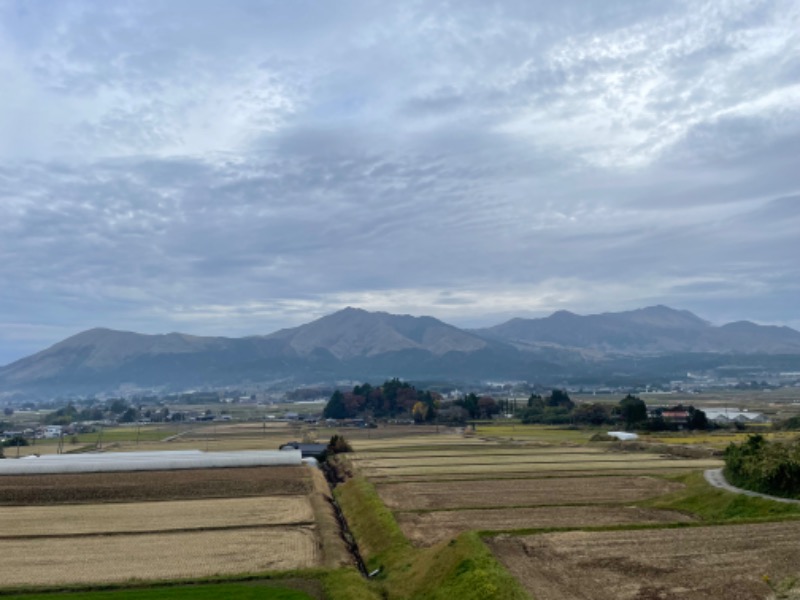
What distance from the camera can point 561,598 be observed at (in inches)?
619

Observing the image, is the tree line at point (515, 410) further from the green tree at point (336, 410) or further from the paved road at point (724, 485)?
the paved road at point (724, 485)

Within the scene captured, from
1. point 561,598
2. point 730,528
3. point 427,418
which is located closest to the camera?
point 561,598

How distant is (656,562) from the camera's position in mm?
18359

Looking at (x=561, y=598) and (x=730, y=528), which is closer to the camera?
(x=561, y=598)

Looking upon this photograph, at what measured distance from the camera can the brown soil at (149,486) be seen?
34.6m

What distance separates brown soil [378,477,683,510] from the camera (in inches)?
1192

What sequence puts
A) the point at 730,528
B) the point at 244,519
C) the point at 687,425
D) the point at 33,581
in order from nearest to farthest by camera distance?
the point at 33,581
the point at 730,528
the point at 244,519
the point at 687,425

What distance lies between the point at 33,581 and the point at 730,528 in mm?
20873

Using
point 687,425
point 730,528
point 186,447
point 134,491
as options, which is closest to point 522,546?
point 730,528

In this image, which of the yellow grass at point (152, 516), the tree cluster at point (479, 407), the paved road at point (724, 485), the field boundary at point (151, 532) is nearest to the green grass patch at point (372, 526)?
the yellow grass at point (152, 516)

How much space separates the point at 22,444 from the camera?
73.9 m

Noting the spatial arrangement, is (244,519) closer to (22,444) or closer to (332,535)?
(332,535)

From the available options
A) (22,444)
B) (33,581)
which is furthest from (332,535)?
(22,444)

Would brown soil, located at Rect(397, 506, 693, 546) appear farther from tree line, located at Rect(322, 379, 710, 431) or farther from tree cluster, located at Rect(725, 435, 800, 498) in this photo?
tree line, located at Rect(322, 379, 710, 431)
